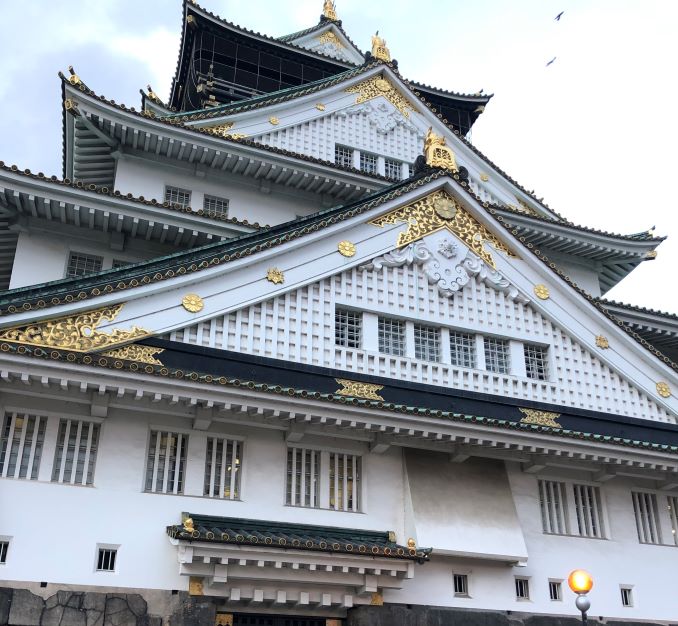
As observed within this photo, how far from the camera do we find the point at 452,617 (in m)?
15.0

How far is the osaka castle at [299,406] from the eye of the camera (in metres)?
13.0

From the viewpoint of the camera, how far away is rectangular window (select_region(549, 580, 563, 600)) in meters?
16.3

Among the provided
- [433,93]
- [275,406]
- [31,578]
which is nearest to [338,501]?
[275,406]

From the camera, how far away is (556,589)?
53.9ft

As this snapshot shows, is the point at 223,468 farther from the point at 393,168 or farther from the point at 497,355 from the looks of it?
the point at 393,168

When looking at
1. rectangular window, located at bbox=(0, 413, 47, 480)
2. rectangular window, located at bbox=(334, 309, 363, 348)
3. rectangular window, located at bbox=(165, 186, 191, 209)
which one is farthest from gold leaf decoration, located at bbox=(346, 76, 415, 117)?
rectangular window, located at bbox=(0, 413, 47, 480)

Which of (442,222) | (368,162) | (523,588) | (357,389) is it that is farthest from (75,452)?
(368,162)

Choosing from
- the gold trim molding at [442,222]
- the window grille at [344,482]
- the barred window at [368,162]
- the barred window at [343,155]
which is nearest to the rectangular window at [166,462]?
the window grille at [344,482]

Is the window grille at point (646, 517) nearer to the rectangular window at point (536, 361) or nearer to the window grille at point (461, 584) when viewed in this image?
the rectangular window at point (536, 361)

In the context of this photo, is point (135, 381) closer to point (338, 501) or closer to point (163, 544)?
point (163, 544)

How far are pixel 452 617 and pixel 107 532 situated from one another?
22.5ft

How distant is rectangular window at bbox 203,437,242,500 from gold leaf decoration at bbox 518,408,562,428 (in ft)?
21.3

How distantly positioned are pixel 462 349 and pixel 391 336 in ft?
6.17

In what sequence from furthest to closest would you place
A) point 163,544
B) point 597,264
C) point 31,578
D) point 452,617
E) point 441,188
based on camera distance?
1. point 597,264
2. point 441,188
3. point 452,617
4. point 163,544
5. point 31,578
